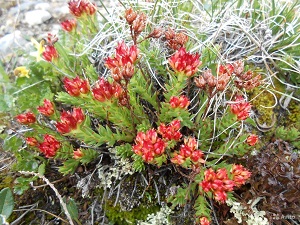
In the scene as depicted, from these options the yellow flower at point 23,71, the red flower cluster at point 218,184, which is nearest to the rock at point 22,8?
the yellow flower at point 23,71

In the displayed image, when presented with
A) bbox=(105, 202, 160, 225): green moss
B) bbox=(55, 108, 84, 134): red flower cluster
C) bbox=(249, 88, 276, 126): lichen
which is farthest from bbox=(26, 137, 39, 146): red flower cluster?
bbox=(249, 88, 276, 126): lichen

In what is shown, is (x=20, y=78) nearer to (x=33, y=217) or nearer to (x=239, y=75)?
(x=33, y=217)

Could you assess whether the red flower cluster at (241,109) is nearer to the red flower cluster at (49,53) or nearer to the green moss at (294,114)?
the green moss at (294,114)

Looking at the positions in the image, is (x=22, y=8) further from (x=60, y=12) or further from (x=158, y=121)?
(x=158, y=121)

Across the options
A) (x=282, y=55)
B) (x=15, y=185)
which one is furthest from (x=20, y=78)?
(x=282, y=55)

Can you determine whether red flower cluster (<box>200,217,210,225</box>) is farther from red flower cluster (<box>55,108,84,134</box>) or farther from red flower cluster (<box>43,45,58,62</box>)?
red flower cluster (<box>43,45,58,62</box>)

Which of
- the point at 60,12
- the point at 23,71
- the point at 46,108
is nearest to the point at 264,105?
the point at 46,108
